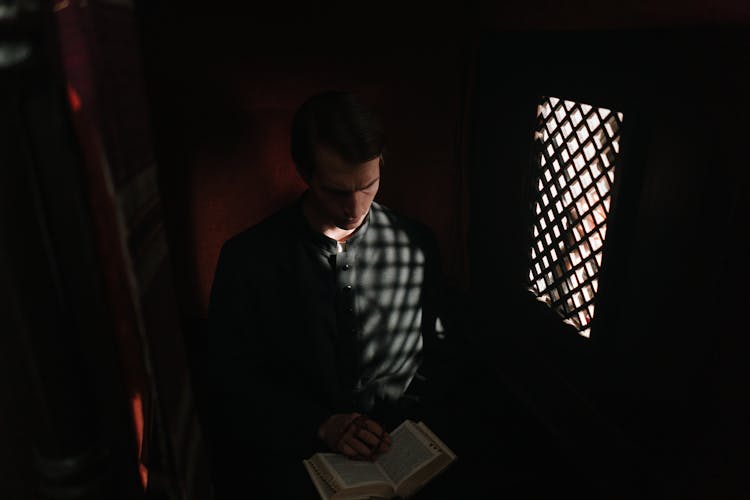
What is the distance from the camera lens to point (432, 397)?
61.0 inches

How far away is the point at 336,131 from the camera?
1244mm

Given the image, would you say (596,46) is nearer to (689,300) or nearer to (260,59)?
(689,300)

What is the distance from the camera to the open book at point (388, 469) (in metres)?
1.19

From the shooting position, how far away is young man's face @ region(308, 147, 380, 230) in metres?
1.24

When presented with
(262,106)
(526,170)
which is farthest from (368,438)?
(262,106)

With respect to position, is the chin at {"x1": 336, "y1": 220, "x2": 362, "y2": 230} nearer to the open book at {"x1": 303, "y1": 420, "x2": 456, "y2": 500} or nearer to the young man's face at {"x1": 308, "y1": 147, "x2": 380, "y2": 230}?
the young man's face at {"x1": 308, "y1": 147, "x2": 380, "y2": 230}

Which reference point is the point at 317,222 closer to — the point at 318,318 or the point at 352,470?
the point at 318,318

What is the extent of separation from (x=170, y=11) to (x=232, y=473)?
1271 millimetres

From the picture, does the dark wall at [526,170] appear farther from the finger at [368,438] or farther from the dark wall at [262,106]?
the finger at [368,438]

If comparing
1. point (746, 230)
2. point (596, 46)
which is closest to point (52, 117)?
point (746, 230)

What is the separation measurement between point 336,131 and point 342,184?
119 millimetres

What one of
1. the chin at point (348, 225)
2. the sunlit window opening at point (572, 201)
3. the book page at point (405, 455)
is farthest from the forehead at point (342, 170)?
the book page at point (405, 455)

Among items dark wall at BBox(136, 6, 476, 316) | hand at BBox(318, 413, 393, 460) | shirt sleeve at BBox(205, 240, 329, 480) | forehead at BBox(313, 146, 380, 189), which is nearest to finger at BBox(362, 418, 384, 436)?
hand at BBox(318, 413, 393, 460)

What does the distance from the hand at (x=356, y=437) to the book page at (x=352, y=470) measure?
0.05ft
